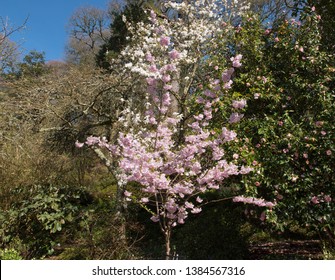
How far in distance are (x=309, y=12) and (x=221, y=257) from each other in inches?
161

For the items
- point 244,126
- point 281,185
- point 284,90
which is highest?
point 284,90

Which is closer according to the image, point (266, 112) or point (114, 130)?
point (266, 112)

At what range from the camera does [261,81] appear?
187 inches

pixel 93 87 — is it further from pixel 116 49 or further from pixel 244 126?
pixel 116 49

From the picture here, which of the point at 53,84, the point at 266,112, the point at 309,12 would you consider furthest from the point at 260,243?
the point at 53,84

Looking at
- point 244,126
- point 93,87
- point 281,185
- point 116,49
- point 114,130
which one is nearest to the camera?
point 281,185

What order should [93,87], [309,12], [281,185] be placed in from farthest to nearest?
[93,87]
[309,12]
[281,185]

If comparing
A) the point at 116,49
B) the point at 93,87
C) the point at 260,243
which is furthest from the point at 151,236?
the point at 116,49

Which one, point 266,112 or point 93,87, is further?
point 93,87

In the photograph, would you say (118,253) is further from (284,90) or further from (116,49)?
(116,49)

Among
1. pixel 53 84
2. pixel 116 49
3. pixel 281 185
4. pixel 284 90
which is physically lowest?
pixel 281 185

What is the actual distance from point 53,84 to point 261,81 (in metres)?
4.09

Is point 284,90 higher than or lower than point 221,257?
higher

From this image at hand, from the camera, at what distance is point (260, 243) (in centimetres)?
625
